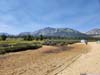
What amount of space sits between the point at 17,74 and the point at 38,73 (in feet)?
5.21

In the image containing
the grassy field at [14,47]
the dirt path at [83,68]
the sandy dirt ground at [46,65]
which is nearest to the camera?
the dirt path at [83,68]

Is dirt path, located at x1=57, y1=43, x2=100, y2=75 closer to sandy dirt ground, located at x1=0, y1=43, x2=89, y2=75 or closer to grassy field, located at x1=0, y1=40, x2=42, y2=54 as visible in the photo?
Answer: sandy dirt ground, located at x1=0, y1=43, x2=89, y2=75

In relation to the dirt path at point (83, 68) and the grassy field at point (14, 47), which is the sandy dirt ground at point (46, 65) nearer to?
the dirt path at point (83, 68)

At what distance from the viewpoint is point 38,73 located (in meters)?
13.9

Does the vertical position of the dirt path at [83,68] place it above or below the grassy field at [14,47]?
below

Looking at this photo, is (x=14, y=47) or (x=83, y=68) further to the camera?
(x=14, y=47)

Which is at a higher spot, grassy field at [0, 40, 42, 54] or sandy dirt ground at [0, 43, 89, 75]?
grassy field at [0, 40, 42, 54]

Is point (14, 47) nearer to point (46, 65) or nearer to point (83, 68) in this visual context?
point (46, 65)

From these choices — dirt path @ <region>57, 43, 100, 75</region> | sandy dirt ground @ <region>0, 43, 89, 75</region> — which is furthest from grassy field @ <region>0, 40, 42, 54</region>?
dirt path @ <region>57, 43, 100, 75</region>

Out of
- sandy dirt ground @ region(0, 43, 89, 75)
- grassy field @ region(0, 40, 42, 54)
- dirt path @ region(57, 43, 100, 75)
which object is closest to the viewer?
dirt path @ region(57, 43, 100, 75)

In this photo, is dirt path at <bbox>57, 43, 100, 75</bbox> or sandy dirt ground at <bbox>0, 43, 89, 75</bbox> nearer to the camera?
dirt path at <bbox>57, 43, 100, 75</bbox>

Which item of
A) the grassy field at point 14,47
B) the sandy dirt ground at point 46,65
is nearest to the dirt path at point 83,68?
the sandy dirt ground at point 46,65

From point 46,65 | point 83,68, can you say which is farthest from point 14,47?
point 83,68

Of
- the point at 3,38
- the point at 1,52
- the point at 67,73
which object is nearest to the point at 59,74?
the point at 67,73
